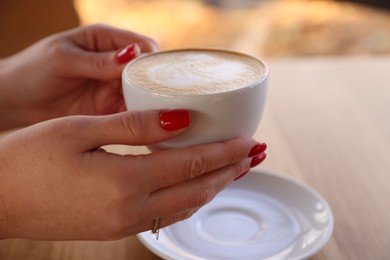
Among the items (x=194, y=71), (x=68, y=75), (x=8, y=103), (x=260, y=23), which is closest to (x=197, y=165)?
(x=194, y=71)

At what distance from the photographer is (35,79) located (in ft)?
2.66

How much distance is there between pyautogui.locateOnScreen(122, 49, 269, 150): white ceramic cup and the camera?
0.49 metres

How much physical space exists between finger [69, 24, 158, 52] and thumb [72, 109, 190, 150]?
293mm

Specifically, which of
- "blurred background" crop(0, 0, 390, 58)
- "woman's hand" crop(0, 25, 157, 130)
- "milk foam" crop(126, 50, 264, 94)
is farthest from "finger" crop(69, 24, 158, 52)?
"blurred background" crop(0, 0, 390, 58)

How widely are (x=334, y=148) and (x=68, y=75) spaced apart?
0.47 metres

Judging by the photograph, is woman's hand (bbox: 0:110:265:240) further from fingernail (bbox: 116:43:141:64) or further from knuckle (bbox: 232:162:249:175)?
fingernail (bbox: 116:43:141:64)

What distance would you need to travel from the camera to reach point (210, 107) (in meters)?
0.49

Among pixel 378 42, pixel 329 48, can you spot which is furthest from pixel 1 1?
pixel 378 42

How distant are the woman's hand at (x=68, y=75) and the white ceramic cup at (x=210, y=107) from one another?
21 centimetres

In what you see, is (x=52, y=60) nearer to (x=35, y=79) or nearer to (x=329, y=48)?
(x=35, y=79)

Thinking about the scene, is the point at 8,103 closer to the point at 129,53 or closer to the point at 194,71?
the point at 129,53

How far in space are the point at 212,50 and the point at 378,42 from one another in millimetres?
2363

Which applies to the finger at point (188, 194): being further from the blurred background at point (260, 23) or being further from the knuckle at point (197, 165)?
the blurred background at point (260, 23)

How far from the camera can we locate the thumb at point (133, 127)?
0.48 m
